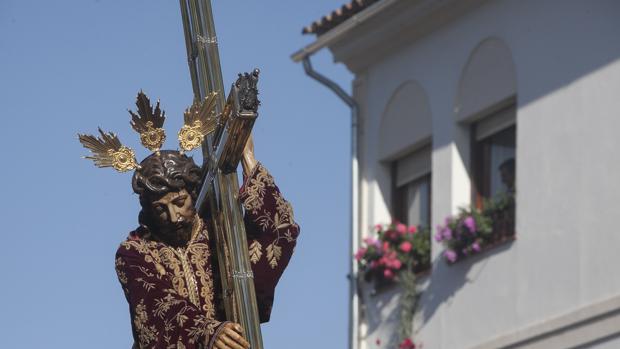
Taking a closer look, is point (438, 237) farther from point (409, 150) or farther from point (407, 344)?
point (409, 150)

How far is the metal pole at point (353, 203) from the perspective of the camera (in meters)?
25.9

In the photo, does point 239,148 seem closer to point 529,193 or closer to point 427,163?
point 529,193

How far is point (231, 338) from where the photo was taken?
384 inches

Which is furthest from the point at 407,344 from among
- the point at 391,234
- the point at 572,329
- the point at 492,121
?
the point at 572,329

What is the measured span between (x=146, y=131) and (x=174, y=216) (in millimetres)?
388

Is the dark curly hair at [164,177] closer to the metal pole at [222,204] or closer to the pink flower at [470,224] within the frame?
the metal pole at [222,204]

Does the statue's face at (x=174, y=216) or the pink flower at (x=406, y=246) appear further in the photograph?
the pink flower at (x=406, y=246)

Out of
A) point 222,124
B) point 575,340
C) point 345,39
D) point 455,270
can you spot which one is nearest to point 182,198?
point 222,124

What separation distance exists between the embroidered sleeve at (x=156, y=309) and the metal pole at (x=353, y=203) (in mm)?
15377

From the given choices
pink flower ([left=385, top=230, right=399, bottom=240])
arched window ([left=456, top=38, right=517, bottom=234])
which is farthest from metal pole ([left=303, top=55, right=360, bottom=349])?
arched window ([left=456, top=38, right=517, bottom=234])

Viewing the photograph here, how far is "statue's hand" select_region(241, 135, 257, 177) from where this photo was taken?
10.2 metres

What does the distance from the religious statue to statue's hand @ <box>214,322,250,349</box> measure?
16 cm

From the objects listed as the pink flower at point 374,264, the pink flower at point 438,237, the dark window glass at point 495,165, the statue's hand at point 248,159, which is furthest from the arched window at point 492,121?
the statue's hand at point 248,159

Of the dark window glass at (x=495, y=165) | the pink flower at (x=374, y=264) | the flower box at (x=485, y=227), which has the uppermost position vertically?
the dark window glass at (x=495, y=165)
